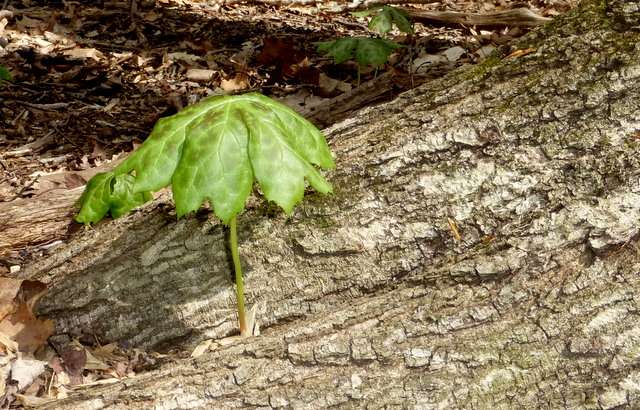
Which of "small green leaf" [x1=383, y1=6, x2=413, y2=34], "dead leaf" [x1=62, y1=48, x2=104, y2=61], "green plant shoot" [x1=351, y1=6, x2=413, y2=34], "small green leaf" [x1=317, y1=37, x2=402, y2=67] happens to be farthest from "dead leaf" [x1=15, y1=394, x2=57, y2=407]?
"dead leaf" [x1=62, y1=48, x2=104, y2=61]

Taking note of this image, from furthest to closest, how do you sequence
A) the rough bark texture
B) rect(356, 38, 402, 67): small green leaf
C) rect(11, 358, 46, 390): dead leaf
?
rect(356, 38, 402, 67): small green leaf
rect(11, 358, 46, 390): dead leaf
the rough bark texture

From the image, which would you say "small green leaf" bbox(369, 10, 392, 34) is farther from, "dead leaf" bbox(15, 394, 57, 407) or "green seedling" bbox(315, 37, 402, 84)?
"dead leaf" bbox(15, 394, 57, 407)

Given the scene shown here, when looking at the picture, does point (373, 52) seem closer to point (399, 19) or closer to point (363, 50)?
point (363, 50)

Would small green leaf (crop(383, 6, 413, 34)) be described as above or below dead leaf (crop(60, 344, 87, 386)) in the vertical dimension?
above

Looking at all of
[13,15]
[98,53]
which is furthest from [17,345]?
[13,15]

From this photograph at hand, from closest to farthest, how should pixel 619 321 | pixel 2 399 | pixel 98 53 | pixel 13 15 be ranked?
pixel 619 321, pixel 2 399, pixel 98 53, pixel 13 15

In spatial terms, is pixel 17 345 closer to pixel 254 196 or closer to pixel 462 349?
pixel 254 196

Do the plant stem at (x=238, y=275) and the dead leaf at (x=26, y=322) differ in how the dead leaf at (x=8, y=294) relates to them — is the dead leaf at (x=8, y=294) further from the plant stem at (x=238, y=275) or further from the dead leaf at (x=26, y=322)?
the plant stem at (x=238, y=275)
